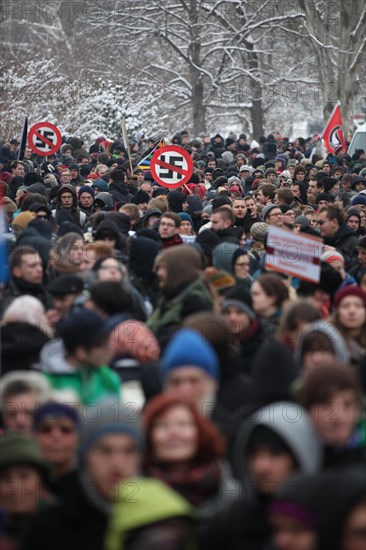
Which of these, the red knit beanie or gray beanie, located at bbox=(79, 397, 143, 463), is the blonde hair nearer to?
the red knit beanie

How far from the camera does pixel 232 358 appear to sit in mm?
6238

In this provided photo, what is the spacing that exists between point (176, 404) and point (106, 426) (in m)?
0.26

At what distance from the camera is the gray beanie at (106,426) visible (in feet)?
15.6

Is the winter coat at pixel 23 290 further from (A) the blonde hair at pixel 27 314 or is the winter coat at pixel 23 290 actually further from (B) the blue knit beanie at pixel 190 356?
(B) the blue knit beanie at pixel 190 356

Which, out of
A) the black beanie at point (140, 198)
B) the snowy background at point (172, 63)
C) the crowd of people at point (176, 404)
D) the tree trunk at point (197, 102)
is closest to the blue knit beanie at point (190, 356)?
the crowd of people at point (176, 404)

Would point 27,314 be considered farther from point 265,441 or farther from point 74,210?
point 74,210

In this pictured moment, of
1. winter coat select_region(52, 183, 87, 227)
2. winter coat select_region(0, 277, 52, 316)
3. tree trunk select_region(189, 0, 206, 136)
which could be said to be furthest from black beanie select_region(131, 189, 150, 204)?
tree trunk select_region(189, 0, 206, 136)

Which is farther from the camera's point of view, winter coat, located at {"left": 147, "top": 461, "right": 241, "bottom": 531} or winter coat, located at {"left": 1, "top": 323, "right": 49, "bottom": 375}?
winter coat, located at {"left": 1, "top": 323, "right": 49, "bottom": 375}

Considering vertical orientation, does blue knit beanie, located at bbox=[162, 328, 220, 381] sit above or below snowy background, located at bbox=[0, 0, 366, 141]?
below

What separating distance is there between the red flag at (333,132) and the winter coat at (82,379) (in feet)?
64.1

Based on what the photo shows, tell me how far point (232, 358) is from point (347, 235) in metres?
5.50

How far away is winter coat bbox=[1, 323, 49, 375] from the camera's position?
21.9ft

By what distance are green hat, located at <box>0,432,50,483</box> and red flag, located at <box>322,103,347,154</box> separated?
20746 mm

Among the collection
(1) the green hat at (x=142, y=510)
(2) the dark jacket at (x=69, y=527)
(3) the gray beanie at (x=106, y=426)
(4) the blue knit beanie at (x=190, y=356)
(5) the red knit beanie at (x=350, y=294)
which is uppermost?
(4) the blue knit beanie at (x=190, y=356)
